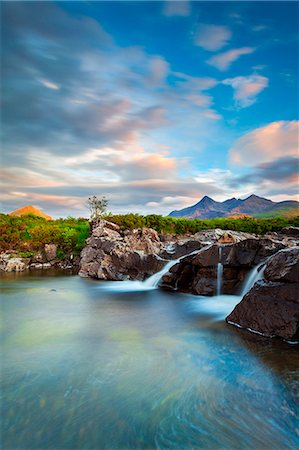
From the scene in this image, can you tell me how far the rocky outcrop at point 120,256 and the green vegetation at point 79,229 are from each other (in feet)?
13.9

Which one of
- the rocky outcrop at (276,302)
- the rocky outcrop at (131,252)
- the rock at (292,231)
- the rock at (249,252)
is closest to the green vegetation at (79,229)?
the rocky outcrop at (131,252)

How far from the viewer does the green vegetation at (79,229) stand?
27.0 m

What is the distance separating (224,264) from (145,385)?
7832mm

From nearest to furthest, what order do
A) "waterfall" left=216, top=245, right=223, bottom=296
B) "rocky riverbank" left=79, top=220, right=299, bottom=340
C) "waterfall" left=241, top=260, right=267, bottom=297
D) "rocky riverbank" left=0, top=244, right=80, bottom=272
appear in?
"rocky riverbank" left=79, top=220, right=299, bottom=340 → "waterfall" left=241, top=260, right=267, bottom=297 → "waterfall" left=216, top=245, right=223, bottom=296 → "rocky riverbank" left=0, top=244, right=80, bottom=272

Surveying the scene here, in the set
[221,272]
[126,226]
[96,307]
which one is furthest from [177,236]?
[96,307]

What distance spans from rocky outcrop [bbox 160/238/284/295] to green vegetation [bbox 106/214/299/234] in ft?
45.2

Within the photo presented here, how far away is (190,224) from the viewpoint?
2909cm

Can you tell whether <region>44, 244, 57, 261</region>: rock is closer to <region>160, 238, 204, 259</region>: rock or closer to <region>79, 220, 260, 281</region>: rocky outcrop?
<region>79, 220, 260, 281</region>: rocky outcrop

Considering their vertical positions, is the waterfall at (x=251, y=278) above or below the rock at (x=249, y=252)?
below

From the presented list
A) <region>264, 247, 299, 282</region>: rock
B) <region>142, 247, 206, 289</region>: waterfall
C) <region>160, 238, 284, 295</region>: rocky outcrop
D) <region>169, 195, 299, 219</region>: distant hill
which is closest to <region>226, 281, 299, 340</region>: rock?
<region>264, 247, 299, 282</region>: rock

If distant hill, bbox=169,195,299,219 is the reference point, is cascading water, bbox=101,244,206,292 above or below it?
below

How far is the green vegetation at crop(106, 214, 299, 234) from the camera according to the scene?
89.1 ft

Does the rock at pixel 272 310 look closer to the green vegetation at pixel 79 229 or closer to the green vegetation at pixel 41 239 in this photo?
the green vegetation at pixel 79 229

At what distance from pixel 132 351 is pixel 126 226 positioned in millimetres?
20633
